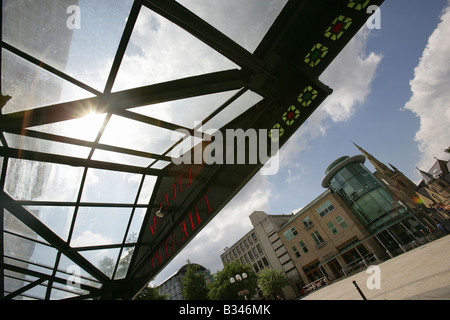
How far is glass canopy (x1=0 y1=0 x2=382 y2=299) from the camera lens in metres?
2.29

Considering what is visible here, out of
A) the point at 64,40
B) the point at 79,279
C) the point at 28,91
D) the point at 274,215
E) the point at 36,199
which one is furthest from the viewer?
the point at 274,215

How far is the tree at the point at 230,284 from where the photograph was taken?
1067 inches

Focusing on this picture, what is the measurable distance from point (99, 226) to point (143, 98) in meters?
4.44

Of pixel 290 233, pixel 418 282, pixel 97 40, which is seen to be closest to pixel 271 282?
pixel 290 233

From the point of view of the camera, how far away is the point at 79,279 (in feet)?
20.9

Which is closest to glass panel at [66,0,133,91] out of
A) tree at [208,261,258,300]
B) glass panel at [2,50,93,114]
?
glass panel at [2,50,93,114]

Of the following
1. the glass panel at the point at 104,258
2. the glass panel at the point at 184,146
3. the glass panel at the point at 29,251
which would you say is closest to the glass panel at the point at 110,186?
the glass panel at the point at 184,146

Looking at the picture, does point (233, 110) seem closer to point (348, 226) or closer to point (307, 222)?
point (348, 226)

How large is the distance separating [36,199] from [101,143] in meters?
2.18

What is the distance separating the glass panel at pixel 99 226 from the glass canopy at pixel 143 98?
41 millimetres

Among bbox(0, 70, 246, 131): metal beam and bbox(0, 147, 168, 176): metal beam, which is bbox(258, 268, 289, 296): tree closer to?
bbox(0, 147, 168, 176): metal beam

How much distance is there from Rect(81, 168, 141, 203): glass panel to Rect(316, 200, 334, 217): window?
31123 mm

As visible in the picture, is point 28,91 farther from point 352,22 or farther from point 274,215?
point 274,215
